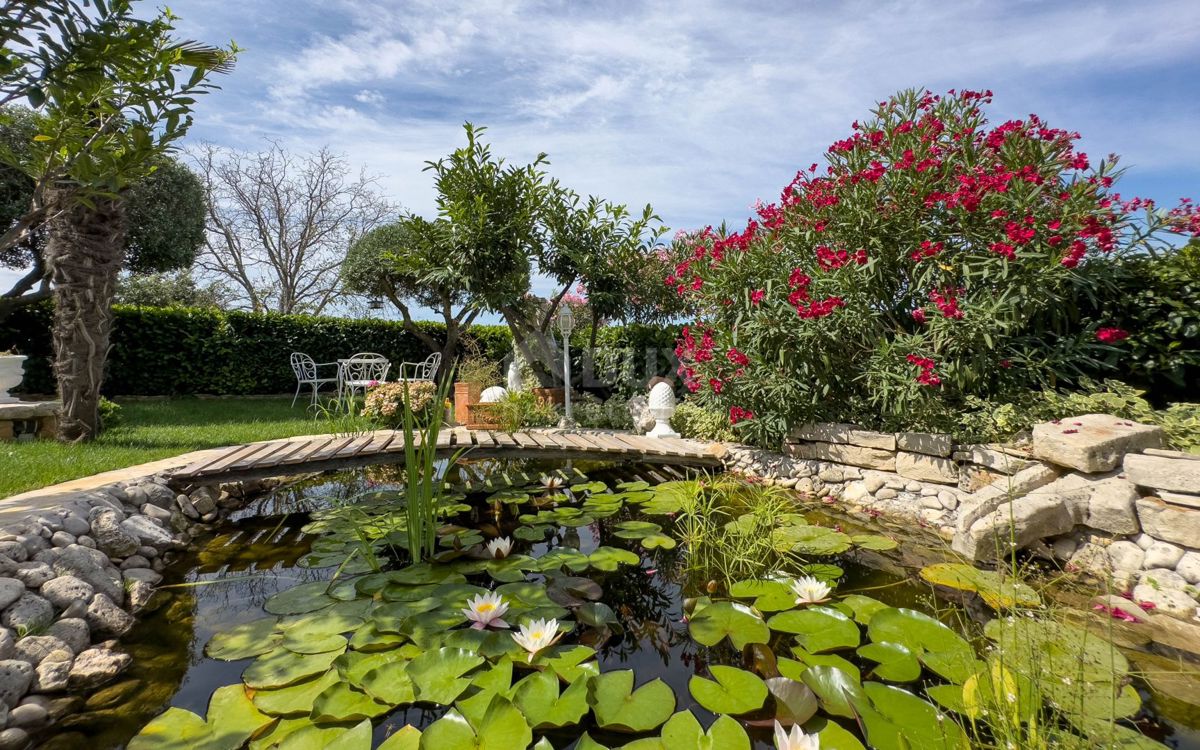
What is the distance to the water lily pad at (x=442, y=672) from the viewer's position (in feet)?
4.33

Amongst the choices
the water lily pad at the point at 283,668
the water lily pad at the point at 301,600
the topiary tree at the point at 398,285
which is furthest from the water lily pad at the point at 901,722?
the topiary tree at the point at 398,285

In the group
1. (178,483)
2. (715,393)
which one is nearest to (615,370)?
(715,393)

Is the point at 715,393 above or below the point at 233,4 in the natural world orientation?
below

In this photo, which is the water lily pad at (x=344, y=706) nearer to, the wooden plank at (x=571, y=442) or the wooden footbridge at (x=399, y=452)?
the wooden footbridge at (x=399, y=452)

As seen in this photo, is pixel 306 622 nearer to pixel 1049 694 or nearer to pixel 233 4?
pixel 1049 694

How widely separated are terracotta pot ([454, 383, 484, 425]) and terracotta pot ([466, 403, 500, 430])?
0.53ft

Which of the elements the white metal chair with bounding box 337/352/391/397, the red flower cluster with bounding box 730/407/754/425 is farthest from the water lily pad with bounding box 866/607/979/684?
the white metal chair with bounding box 337/352/391/397

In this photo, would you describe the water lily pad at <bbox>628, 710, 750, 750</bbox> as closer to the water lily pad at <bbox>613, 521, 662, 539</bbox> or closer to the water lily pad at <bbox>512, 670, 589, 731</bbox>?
the water lily pad at <bbox>512, 670, 589, 731</bbox>

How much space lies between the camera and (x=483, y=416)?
5.67 metres

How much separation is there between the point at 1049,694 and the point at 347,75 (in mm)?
5503

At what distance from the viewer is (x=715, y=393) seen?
4262 millimetres

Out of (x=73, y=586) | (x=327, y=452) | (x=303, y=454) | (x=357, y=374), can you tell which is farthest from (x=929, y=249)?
(x=357, y=374)

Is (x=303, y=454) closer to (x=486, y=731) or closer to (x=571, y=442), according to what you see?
(x=571, y=442)

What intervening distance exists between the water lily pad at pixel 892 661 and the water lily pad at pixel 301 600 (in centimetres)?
187
